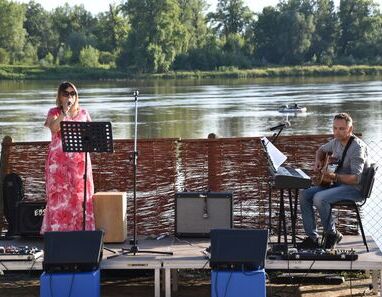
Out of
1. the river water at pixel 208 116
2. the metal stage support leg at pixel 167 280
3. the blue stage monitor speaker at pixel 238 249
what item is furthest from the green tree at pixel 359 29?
the blue stage monitor speaker at pixel 238 249

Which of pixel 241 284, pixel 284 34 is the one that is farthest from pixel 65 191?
pixel 284 34

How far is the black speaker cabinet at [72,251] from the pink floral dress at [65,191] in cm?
91

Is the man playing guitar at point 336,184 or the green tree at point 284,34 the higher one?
the green tree at point 284,34

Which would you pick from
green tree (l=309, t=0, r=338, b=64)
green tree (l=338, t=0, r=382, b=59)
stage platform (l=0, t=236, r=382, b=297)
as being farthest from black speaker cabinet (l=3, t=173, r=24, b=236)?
green tree (l=338, t=0, r=382, b=59)

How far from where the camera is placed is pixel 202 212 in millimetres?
7031

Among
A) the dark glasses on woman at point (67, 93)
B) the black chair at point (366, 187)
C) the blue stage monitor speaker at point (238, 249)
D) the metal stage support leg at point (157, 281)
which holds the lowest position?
the metal stage support leg at point (157, 281)

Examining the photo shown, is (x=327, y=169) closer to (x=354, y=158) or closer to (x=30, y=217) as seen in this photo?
(x=354, y=158)

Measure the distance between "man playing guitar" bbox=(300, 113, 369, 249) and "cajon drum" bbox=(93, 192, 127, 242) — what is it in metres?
1.39

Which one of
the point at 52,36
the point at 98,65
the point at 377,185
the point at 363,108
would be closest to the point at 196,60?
the point at 98,65

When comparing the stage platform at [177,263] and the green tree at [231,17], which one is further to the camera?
the green tree at [231,17]

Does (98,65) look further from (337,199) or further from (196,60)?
(337,199)

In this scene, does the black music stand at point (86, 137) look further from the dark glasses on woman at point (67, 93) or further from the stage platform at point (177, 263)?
the stage platform at point (177, 263)

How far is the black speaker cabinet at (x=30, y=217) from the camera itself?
7145 mm

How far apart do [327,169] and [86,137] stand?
5.98ft
